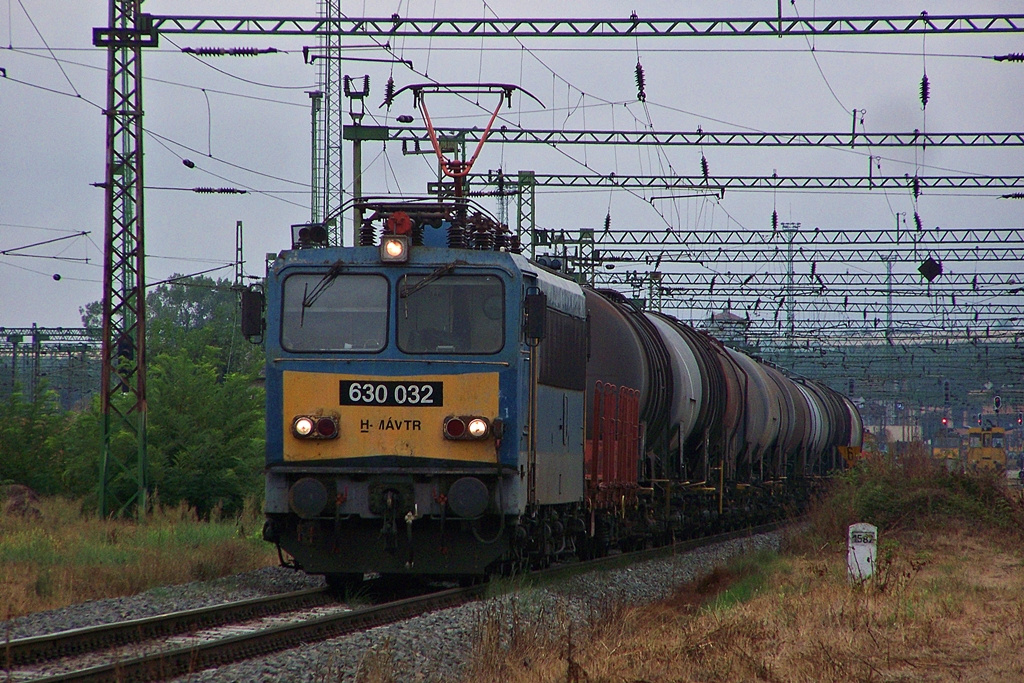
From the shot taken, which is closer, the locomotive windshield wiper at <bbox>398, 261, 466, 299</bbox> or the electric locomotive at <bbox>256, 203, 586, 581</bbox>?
the electric locomotive at <bbox>256, 203, 586, 581</bbox>

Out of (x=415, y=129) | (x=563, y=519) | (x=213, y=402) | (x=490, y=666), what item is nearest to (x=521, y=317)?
(x=563, y=519)

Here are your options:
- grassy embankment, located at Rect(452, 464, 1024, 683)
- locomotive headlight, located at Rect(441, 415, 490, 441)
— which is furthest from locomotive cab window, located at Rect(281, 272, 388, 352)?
grassy embankment, located at Rect(452, 464, 1024, 683)

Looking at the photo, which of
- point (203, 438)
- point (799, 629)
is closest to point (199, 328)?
point (203, 438)

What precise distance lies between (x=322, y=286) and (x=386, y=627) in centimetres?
325

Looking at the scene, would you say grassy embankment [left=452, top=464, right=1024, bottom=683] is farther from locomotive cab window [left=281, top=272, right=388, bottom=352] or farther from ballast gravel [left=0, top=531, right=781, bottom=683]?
locomotive cab window [left=281, top=272, right=388, bottom=352]

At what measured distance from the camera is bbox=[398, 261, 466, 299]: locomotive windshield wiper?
11.4m

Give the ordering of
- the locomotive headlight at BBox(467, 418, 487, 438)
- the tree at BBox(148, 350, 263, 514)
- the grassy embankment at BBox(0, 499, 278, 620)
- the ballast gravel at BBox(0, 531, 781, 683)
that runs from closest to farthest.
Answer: the ballast gravel at BBox(0, 531, 781, 683) → the locomotive headlight at BBox(467, 418, 487, 438) → the grassy embankment at BBox(0, 499, 278, 620) → the tree at BBox(148, 350, 263, 514)

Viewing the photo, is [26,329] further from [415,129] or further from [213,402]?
[213,402]

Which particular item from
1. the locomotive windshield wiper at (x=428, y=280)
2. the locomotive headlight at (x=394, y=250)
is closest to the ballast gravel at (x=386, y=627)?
the locomotive windshield wiper at (x=428, y=280)

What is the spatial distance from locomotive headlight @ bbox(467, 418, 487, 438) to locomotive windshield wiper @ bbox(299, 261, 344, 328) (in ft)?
5.99

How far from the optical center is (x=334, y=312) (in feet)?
37.6

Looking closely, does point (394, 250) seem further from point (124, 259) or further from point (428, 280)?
point (124, 259)

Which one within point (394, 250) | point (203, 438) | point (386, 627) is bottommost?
point (386, 627)

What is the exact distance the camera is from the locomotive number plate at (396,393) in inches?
439
